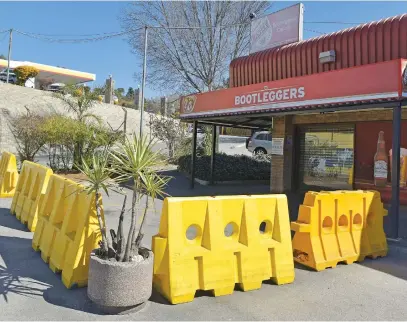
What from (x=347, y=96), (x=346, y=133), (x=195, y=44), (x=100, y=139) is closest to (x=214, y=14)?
(x=195, y=44)

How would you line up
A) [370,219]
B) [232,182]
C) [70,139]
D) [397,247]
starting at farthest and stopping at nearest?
[232,182] < [70,139] < [397,247] < [370,219]

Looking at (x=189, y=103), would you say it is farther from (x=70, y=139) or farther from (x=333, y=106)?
(x=333, y=106)

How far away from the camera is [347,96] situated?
7.36m

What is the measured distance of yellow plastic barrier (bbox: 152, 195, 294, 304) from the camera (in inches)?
153

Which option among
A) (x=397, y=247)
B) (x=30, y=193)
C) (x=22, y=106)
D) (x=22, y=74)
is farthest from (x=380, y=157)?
(x=22, y=74)

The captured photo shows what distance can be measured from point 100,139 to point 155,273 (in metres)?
10.8

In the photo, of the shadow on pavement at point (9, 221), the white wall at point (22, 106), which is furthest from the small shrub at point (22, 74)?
the shadow on pavement at point (9, 221)

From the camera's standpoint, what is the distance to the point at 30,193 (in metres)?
6.99

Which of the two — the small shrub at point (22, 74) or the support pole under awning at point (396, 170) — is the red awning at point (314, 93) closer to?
the support pole under awning at point (396, 170)

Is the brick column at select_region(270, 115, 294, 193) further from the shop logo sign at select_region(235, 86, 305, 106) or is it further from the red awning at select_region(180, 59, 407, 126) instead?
the shop logo sign at select_region(235, 86, 305, 106)

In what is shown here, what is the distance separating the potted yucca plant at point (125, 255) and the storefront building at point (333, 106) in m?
4.87

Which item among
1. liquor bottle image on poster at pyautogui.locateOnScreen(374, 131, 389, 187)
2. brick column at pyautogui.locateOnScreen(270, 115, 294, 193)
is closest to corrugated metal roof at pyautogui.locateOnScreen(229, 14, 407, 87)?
brick column at pyautogui.locateOnScreen(270, 115, 294, 193)

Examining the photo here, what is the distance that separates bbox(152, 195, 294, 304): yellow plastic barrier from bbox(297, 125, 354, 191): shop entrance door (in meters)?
7.20

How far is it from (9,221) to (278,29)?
10.3 meters
